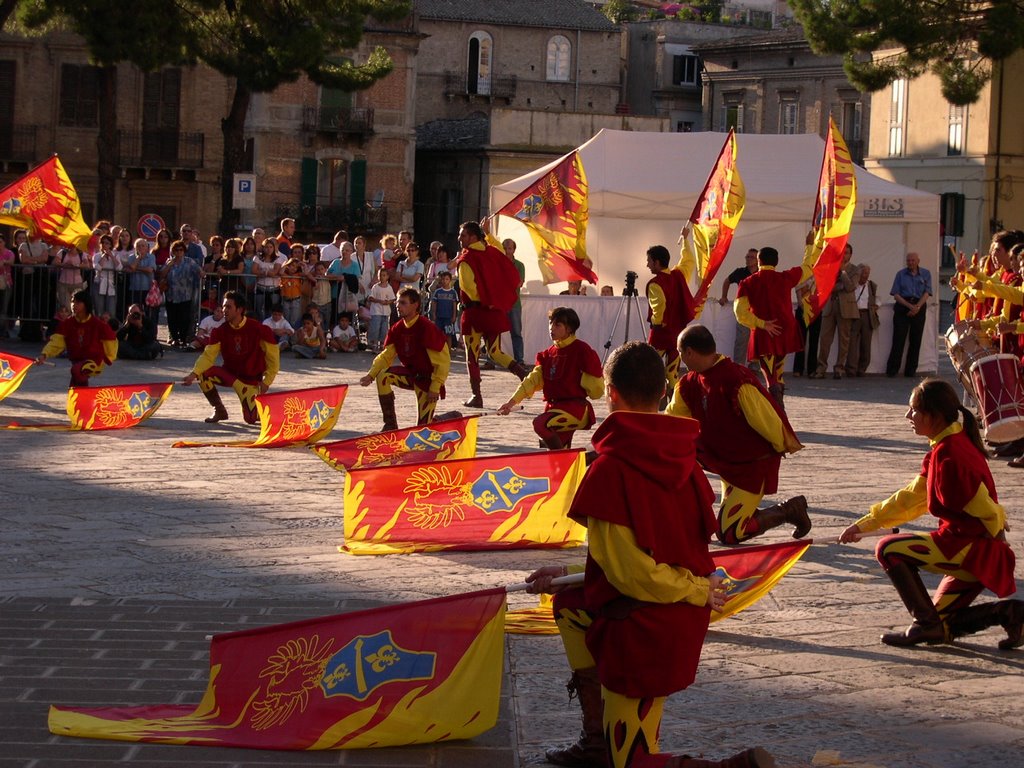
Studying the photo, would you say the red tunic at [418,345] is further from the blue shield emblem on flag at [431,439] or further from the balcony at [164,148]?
the balcony at [164,148]

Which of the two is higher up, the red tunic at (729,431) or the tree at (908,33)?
the tree at (908,33)

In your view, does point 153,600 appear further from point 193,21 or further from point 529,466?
point 193,21

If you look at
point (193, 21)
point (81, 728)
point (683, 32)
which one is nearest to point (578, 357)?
point (81, 728)

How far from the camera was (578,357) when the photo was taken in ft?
36.6

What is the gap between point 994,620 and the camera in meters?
6.63

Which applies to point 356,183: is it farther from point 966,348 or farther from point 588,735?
point 588,735

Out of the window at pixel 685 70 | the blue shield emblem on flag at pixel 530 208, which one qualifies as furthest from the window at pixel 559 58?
the blue shield emblem on flag at pixel 530 208

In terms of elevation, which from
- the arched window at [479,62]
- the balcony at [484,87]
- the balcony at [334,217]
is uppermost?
the arched window at [479,62]

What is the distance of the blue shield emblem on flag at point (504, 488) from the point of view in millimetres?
8641

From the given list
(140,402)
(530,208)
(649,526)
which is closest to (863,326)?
(530,208)

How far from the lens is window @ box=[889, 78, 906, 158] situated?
45.1 m

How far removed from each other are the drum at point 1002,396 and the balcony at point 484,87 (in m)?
47.9

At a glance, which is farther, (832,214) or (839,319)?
(839,319)

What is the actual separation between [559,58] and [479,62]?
3067 millimetres
